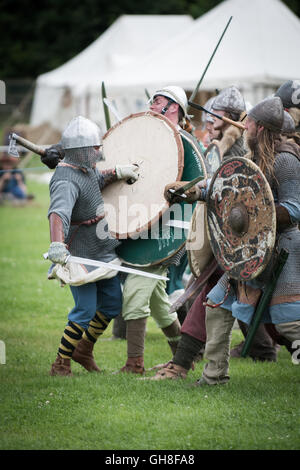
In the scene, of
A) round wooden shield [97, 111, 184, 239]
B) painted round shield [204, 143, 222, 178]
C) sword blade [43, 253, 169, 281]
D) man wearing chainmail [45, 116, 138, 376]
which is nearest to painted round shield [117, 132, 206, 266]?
round wooden shield [97, 111, 184, 239]

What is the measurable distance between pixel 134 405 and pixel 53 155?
1762 mm

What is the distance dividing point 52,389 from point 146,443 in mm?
1105

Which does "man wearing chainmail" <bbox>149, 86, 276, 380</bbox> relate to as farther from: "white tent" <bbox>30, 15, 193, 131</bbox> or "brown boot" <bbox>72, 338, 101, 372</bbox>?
"white tent" <bbox>30, 15, 193, 131</bbox>

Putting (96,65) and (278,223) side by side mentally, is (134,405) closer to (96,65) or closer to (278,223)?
(278,223)

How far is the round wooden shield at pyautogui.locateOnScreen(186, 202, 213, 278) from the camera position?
4383mm

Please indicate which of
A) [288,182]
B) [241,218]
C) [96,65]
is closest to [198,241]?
[241,218]

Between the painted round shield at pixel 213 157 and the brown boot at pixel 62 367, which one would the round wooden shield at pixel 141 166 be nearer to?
the painted round shield at pixel 213 157

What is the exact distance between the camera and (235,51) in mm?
14867

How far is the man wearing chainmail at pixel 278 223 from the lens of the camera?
13.1 feet

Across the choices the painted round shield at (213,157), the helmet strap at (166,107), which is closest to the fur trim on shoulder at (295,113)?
the painted round shield at (213,157)

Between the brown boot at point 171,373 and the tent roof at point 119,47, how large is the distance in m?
16.7

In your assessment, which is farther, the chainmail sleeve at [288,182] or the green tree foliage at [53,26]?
the green tree foliage at [53,26]

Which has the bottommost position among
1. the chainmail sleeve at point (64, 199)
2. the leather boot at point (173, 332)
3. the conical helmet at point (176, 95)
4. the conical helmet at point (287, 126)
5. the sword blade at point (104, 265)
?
the leather boot at point (173, 332)

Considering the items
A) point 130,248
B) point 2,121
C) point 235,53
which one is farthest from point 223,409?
point 2,121
